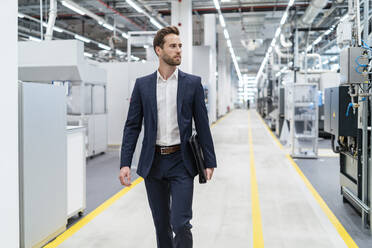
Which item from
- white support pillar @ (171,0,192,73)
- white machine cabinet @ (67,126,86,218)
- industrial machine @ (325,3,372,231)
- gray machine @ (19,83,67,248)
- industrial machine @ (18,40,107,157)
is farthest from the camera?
white support pillar @ (171,0,192,73)

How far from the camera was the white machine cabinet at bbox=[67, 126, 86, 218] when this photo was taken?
13.6ft

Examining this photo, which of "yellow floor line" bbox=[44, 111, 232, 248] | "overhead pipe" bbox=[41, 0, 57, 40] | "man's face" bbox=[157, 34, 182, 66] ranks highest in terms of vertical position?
"overhead pipe" bbox=[41, 0, 57, 40]

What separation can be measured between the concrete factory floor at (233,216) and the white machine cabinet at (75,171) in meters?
0.20

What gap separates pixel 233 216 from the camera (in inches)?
176

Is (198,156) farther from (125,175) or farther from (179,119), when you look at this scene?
(125,175)

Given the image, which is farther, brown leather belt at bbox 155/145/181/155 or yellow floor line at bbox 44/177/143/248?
yellow floor line at bbox 44/177/143/248

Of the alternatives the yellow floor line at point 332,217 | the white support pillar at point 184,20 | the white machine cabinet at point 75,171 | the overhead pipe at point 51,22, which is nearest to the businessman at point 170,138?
the white machine cabinet at point 75,171

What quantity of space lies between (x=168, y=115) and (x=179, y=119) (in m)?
0.09

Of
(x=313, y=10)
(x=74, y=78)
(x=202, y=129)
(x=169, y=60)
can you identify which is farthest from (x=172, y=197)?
(x=313, y=10)

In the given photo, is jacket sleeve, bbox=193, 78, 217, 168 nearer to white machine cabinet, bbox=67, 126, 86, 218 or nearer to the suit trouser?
the suit trouser
